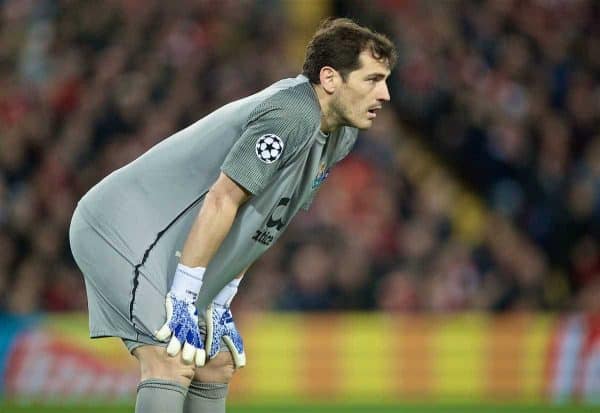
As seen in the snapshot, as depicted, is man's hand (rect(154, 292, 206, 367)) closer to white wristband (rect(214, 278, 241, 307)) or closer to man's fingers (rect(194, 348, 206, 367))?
man's fingers (rect(194, 348, 206, 367))

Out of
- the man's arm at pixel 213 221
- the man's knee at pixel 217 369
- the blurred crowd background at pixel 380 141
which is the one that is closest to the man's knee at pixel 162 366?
the man's arm at pixel 213 221

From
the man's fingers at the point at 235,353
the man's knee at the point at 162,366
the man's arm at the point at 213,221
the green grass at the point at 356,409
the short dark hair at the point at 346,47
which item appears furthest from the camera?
the green grass at the point at 356,409

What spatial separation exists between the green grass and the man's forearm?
18.5 feet

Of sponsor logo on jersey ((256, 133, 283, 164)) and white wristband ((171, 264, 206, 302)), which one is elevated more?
sponsor logo on jersey ((256, 133, 283, 164))

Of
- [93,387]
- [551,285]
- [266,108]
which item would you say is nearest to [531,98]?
[551,285]

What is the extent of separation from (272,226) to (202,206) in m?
0.51

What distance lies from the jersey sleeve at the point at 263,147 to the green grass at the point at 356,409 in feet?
18.9

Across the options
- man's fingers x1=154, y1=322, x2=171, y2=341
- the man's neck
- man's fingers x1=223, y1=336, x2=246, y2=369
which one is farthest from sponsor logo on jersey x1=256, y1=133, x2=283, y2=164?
man's fingers x1=223, y1=336, x2=246, y2=369

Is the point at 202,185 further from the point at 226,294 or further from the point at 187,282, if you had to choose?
the point at 226,294

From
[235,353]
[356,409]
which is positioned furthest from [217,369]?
[356,409]

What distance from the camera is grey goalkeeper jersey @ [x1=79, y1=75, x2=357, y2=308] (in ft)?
16.4

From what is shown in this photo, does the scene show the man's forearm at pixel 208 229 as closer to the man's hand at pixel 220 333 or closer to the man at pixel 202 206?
the man at pixel 202 206

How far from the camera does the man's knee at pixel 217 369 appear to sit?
5.55 m

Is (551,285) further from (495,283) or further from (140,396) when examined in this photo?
(140,396)
